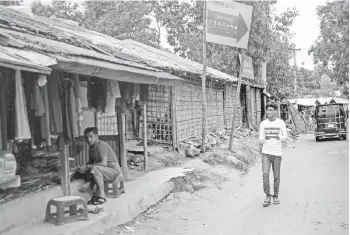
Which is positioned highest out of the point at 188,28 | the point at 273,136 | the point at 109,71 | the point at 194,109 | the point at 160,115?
the point at 188,28

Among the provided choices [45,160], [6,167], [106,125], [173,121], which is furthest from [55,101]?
[173,121]

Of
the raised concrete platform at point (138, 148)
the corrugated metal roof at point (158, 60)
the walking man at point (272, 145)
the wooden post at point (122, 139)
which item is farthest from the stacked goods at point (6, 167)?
the raised concrete platform at point (138, 148)

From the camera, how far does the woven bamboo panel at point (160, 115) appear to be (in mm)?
13344

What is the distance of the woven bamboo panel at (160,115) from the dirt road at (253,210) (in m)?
2.79

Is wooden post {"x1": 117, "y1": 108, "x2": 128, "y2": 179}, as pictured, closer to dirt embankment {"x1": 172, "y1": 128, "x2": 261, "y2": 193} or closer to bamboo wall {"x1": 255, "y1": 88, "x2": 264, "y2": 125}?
dirt embankment {"x1": 172, "y1": 128, "x2": 261, "y2": 193}

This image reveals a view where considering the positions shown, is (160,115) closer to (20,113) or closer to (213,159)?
(213,159)

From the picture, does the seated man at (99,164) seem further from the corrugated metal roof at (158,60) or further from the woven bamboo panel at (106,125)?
the corrugated metal roof at (158,60)

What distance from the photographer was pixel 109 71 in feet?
20.8

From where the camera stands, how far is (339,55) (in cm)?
2264

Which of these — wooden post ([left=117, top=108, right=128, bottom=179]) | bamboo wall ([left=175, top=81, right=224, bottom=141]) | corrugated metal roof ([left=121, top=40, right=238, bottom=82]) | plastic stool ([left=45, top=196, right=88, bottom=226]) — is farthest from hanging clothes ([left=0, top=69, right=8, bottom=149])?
bamboo wall ([left=175, top=81, right=224, bottom=141])

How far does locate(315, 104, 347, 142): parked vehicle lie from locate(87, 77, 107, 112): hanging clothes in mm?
16389

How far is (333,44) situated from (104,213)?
2016 centimetres

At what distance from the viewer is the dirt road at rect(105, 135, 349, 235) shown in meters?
6.28

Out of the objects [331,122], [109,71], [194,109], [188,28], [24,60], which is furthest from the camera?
[188,28]
